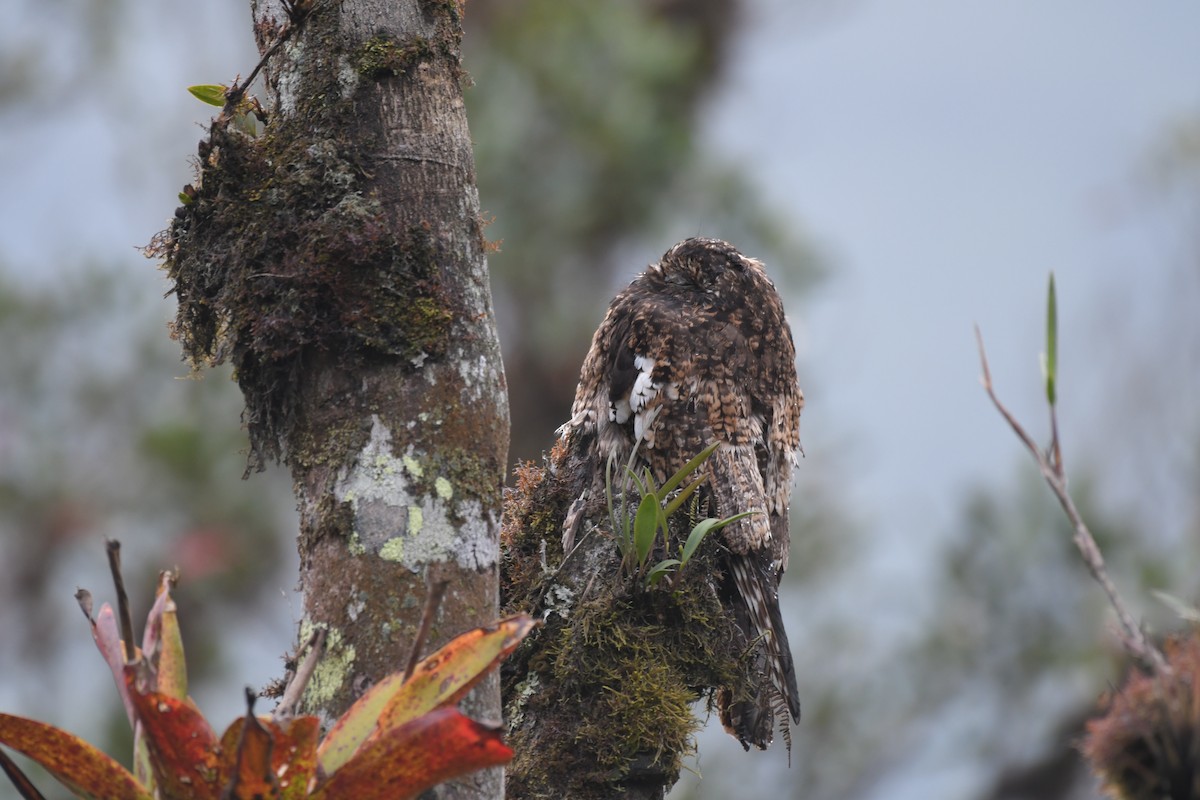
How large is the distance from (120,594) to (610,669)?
172 cm

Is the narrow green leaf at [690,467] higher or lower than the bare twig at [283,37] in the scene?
lower

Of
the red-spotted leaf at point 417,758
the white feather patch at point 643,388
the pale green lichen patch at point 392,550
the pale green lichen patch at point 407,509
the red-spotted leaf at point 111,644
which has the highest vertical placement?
the white feather patch at point 643,388

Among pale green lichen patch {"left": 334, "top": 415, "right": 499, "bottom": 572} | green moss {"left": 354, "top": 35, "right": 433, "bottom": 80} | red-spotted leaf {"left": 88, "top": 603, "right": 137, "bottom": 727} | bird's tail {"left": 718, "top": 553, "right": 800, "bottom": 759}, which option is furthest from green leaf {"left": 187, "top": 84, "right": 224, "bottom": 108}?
bird's tail {"left": 718, "top": 553, "right": 800, "bottom": 759}

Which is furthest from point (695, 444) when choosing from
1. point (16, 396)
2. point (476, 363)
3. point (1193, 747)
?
point (16, 396)

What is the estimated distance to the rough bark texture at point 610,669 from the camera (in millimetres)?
3225

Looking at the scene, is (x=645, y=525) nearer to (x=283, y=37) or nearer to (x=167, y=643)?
(x=167, y=643)

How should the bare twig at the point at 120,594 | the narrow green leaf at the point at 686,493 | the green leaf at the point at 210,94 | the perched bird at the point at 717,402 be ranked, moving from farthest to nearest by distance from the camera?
1. the perched bird at the point at 717,402
2. the narrow green leaf at the point at 686,493
3. the green leaf at the point at 210,94
4. the bare twig at the point at 120,594

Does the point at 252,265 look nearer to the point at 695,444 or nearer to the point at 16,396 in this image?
the point at 695,444

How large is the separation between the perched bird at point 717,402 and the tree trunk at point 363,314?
126cm

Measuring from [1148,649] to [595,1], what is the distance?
1142cm

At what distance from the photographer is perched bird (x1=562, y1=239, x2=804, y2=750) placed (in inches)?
154

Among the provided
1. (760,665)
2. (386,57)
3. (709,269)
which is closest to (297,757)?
(386,57)

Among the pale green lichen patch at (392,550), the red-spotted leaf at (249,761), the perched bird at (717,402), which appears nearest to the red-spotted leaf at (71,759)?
the red-spotted leaf at (249,761)

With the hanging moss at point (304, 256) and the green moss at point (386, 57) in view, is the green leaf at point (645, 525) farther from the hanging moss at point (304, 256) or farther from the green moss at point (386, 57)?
the green moss at point (386, 57)
